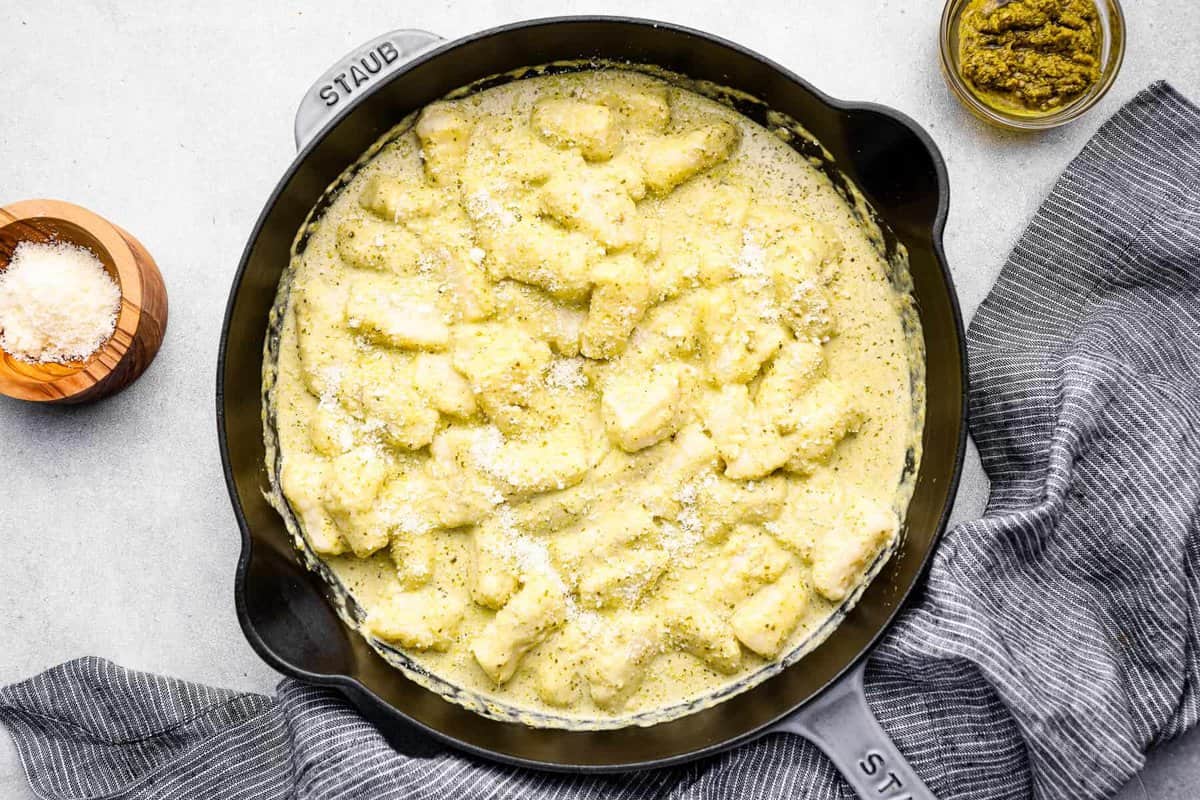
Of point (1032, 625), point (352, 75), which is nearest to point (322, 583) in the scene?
point (352, 75)

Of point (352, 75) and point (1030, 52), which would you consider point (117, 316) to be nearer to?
point (352, 75)

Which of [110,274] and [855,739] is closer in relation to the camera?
[855,739]

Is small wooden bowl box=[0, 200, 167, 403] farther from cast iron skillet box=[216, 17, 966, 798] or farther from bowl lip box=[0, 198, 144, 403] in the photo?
cast iron skillet box=[216, 17, 966, 798]

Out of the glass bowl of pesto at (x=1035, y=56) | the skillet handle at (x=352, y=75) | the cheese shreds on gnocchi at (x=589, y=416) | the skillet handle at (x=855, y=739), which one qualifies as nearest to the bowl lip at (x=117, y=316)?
the cheese shreds on gnocchi at (x=589, y=416)

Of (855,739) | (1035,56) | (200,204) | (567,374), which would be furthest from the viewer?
(200,204)

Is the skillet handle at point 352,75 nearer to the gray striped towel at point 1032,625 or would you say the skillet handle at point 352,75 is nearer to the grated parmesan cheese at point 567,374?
the grated parmesan cheese at point 567,374

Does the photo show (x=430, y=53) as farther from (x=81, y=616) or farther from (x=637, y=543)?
(x=81, y=616)
